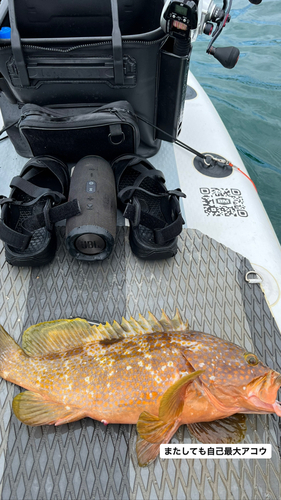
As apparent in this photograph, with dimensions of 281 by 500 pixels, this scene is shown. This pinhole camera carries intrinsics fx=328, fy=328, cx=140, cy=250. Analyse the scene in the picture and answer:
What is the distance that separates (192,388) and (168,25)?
6.87 ft

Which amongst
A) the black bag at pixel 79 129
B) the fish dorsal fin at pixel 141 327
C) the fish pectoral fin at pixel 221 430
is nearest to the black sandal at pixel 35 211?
the black bag at pixel 79 129

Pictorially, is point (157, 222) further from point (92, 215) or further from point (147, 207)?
point (92, 215)

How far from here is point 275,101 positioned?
572cm

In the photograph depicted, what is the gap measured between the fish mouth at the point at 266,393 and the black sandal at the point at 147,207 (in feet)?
3.30

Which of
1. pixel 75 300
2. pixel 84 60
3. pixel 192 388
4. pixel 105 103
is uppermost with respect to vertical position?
pixel 84 60

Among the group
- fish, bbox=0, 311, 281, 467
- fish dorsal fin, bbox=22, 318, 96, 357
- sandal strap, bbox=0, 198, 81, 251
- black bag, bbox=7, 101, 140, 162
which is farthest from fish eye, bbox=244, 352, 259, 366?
black bag, bbox=7, 101, 140, 162

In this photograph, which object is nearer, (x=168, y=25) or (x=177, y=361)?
(x=177, y=361)

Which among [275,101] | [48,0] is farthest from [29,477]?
[275,101]

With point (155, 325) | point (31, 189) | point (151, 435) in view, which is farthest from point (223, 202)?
point (151, 435)

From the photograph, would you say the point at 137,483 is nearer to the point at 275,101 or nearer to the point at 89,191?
the point at 89,191

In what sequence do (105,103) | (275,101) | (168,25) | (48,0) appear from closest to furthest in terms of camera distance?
(168,25) → (48,0) → (105,103) → (275,101)

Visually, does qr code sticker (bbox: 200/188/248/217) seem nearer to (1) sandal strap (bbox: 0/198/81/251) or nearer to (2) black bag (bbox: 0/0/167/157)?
(2) black bag (bbox: 0/0/167/157)

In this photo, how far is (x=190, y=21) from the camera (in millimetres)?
1952

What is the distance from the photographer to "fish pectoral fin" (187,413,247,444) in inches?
63.7
